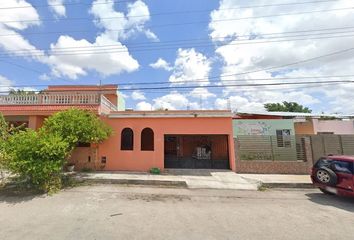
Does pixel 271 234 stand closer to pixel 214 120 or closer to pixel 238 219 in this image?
pixel 238 219

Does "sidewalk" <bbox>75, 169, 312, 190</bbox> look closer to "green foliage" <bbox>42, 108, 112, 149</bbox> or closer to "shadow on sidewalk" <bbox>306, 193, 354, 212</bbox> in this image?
"shadow on sidewalk" <bbox>306, 193, 354, 212</bbox>

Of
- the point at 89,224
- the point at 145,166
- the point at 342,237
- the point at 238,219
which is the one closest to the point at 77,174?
the point at 145,166

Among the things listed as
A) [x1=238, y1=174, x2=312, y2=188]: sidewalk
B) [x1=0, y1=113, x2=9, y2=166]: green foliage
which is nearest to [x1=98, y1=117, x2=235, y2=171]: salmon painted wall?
[x1=238, y1=174, x2=312, y2=188]: sidewalk

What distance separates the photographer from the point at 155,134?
13062mm

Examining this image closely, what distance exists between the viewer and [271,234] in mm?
5035

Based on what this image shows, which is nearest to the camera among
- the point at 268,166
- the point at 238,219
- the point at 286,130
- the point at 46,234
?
the point at 46,234

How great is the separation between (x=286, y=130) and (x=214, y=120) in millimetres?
7040

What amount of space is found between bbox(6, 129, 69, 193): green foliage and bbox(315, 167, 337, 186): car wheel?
1035 cm

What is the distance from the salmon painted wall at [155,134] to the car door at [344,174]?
5.38 m

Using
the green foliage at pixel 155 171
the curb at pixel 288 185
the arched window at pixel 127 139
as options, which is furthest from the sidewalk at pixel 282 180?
the arched window at pixel 127 139

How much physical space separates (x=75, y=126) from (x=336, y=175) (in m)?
11.3

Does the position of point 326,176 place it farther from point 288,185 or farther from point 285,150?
point 285,150

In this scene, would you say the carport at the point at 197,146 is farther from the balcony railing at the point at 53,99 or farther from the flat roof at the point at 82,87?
the flat roof at the point at 82,87

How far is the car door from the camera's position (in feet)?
25.2
